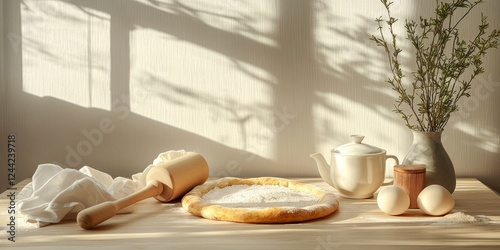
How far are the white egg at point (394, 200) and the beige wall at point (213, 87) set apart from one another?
463 millimetres

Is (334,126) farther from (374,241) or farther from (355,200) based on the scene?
(374,241)

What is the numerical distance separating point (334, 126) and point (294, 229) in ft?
1.99

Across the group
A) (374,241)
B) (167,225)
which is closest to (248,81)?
(167,225)

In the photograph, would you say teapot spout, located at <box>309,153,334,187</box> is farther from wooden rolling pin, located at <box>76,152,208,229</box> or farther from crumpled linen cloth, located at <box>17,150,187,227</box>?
crumpled linen cloth, located at <box>17,150,187,227</box>

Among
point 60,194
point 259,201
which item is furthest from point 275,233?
point 60,194

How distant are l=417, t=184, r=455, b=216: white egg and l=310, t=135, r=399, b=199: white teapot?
159 millimetres

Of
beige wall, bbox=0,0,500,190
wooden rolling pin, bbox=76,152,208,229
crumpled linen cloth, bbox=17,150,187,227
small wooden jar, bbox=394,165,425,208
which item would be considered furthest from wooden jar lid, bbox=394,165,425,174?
crumpled linen cloth, bbox=17,150,187,227

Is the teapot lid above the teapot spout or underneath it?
above

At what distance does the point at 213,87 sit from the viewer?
69.9 inches

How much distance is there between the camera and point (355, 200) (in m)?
1.49

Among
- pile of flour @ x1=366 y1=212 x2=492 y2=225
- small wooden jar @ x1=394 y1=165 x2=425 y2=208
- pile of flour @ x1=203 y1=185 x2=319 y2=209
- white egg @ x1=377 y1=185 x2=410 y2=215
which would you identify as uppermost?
small wooden jar @ x1=394 y1=165 x2=425 y2=208

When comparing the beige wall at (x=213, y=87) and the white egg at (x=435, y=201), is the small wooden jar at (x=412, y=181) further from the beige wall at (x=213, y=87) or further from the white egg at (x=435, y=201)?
the beige wall at (x=213, y=87)

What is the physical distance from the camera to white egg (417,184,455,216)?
4.27ft

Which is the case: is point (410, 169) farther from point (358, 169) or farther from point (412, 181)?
point (358, 169)
